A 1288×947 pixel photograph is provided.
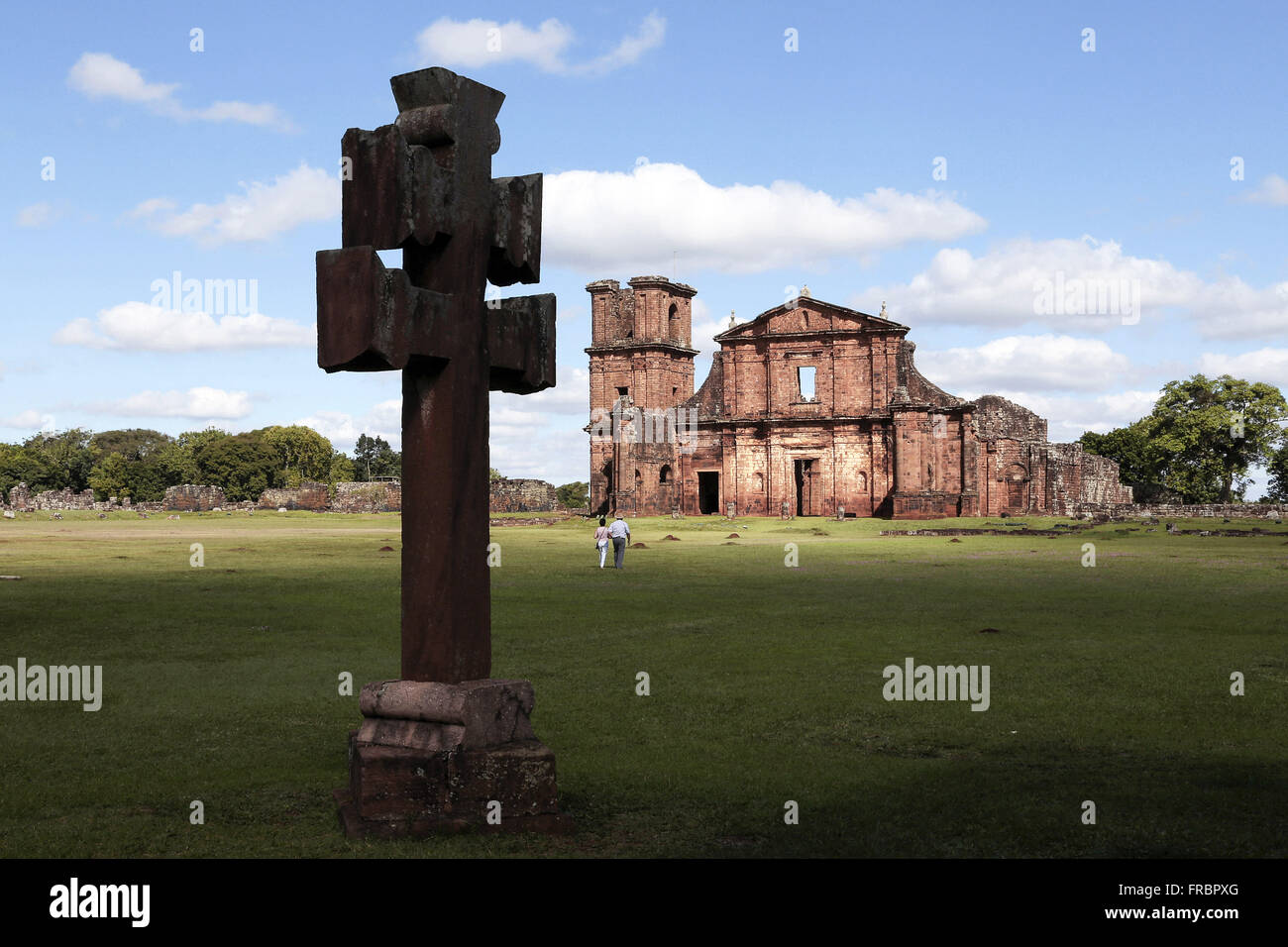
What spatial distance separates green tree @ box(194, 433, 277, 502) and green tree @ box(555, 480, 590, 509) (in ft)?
95.9

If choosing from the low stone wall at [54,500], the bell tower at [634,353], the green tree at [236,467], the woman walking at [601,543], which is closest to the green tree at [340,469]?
the green tree at [236,467]

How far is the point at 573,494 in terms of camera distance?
103m

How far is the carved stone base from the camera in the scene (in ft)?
19.0

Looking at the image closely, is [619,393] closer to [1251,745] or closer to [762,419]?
[762,419]

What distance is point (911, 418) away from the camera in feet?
184

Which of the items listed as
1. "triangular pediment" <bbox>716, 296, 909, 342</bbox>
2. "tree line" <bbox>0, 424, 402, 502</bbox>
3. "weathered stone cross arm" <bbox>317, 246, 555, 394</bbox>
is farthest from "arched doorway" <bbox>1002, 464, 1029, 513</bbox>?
"tree line" <bbox>0, 424, 402, 502</bbox>

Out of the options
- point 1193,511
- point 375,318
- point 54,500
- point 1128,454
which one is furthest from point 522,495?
point 375,318

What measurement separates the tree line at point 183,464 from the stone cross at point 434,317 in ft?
353

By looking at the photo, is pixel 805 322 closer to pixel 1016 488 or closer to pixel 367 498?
pixel 1016 488

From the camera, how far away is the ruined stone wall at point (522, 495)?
81.4 metres

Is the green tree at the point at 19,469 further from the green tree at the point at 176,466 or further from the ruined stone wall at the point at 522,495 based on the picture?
the ruined stone wall at the point at 522,495

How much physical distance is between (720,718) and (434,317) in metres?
4.13

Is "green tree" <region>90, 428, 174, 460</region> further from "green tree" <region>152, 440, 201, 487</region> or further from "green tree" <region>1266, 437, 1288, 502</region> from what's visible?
"green tree" <region>1266, 437, 1288, 502</region>
